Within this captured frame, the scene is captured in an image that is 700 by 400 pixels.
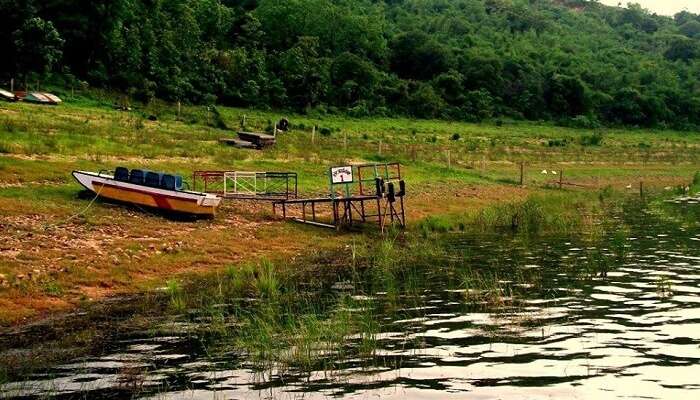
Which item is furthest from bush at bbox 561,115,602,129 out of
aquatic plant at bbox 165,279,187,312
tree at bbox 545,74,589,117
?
aquatic plant at bbox 165,279,187,312

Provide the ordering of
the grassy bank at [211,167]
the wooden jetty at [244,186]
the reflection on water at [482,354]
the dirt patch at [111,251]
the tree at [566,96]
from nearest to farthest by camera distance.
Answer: the reflection on water at [482,354] < the dirt patch at [111,251] < the grassy bank at [211,167] < the wooden jetty at [244,186] < the tree at [566,96]

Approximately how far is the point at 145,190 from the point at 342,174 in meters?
7.65

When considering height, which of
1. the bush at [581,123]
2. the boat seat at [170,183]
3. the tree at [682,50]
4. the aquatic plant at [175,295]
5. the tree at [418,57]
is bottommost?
the aquatic plant at [175,295]

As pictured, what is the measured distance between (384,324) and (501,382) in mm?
4312

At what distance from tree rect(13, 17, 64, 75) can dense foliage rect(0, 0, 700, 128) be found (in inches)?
3.4

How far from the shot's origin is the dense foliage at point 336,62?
243 ft

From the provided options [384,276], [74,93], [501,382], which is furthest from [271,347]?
[74,93]

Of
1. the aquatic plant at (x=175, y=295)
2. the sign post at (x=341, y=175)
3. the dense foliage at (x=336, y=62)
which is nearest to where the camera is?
the aquatic plant at (x=175, y=295)

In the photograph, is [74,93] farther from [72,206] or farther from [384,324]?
[384,324]

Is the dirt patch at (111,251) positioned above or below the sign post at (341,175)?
below

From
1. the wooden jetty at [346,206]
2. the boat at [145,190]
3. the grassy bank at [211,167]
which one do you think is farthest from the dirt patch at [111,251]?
the wooden jetty at [346,206]

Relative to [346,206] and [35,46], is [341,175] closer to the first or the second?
[346,206]

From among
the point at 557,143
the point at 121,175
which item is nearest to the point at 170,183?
the point at 121,175

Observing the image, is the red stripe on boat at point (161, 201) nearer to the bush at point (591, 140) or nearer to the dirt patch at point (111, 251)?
the dirt patch at point (111, 251)
